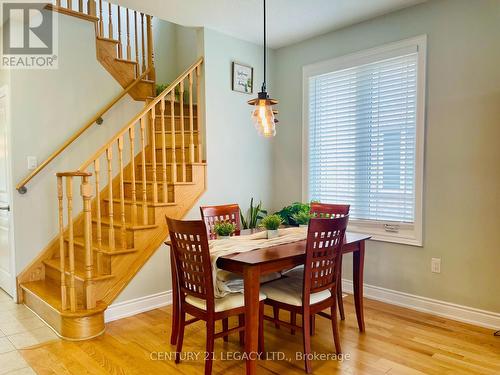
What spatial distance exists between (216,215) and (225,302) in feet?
3.05

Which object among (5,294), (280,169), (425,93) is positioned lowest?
(5,294)

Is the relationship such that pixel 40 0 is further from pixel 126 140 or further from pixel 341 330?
pixel 341 330

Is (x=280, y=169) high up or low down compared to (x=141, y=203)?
up

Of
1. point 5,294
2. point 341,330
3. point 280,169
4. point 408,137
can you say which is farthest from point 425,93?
point 5,294

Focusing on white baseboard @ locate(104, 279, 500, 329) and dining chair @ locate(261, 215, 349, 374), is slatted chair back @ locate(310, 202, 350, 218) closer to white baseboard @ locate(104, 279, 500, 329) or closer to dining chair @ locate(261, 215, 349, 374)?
dining chair @ locate(261, 215, 349, 374)

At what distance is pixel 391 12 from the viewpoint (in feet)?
11.0

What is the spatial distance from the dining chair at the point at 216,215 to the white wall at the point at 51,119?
5.59 ft

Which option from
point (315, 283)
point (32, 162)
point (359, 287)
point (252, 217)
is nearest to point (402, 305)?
point (359, 287)

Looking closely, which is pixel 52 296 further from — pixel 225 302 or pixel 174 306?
pixel 225 302

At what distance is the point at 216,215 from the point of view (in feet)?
9.82

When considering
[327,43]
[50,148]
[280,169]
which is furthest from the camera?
[280,169]

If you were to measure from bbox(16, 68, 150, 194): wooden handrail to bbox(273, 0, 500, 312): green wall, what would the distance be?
2.54 m

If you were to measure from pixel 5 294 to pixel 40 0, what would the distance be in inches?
112

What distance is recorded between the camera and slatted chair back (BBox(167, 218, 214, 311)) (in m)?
2.07
